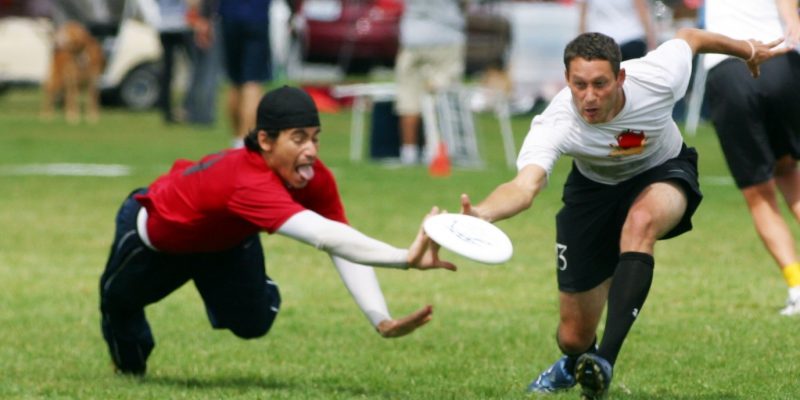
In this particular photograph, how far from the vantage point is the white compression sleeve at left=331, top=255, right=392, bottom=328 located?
6.50 meters

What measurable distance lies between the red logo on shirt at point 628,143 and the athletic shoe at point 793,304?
250cm

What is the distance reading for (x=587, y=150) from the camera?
611 cm

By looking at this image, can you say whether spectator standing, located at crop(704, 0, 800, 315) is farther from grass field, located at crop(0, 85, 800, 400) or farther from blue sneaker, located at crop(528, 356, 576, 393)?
blue sneaker, located at crop(528, 356, 576, 393)

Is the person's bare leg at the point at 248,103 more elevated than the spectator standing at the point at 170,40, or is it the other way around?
the person's bare leg at the point at 248,103

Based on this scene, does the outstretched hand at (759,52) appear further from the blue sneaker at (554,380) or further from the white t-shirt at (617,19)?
the white t-shirt at (617,19)

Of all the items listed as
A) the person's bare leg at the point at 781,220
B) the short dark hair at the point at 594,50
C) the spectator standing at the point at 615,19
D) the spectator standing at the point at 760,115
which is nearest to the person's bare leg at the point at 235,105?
the spectator standing at the point at 615,19

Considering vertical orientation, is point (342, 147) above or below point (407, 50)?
below

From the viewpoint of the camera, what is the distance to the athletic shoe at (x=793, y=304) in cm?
826

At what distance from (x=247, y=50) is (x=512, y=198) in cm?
982

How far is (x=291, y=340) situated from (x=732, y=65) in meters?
2.73

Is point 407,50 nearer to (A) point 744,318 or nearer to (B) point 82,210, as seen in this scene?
(B) point 82,210

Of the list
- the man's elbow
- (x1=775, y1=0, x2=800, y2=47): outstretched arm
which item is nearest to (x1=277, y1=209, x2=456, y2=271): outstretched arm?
the man's elbow

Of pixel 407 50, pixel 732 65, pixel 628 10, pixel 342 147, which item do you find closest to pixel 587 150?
pixel 732 65

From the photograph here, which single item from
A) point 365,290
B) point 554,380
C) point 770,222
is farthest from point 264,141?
point 770,222
